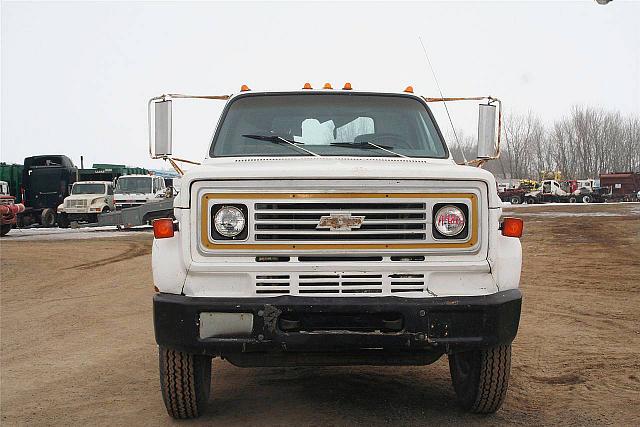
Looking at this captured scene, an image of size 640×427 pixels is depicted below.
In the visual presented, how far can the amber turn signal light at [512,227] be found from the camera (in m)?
4.14

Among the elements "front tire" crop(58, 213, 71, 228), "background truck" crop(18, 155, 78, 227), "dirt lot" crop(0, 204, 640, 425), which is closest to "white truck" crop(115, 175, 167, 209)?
"front tire" crop(58, 213, 71, 228)

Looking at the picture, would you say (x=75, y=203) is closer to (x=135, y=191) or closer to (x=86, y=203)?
(x=86, y=203)

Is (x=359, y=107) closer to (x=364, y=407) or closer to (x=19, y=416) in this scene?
(x=364, y=407)

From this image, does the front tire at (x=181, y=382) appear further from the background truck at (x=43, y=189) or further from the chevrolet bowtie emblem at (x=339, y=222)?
the background truck at (x=43, y=189)

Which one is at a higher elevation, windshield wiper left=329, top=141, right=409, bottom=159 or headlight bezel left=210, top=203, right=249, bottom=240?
windshield wiper left=329, top=141, right=409, bottom=159

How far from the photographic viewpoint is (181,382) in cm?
434

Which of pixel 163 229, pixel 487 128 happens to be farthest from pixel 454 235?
pixel 163 229

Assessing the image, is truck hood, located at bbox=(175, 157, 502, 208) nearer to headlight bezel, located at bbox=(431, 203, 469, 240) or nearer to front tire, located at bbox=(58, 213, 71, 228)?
headlight bezel, located at bbox=(431, 203, 469, 240)

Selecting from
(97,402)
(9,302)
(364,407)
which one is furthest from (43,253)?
(364,407)

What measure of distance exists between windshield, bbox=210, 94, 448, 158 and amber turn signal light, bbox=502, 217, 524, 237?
110 cm

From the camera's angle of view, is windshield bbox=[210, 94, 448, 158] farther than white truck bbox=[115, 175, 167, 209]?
No

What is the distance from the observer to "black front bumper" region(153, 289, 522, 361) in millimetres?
3811

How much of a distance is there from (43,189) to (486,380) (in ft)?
97.6

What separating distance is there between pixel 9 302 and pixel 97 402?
6.03m
